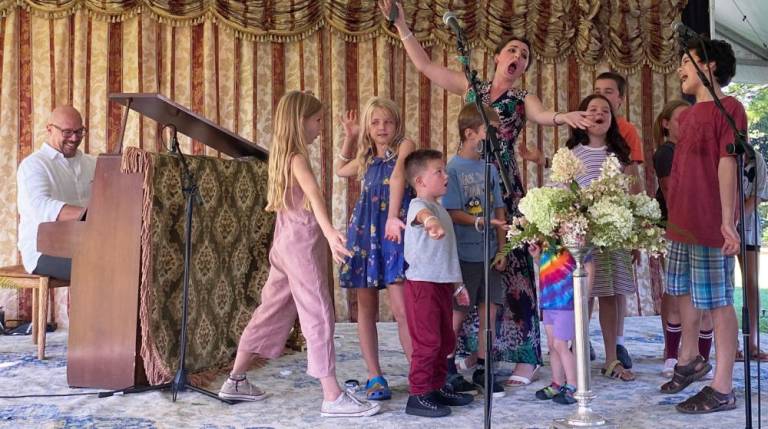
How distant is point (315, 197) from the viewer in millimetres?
2947

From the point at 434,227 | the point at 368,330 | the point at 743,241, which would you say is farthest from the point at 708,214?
the point at 368,330

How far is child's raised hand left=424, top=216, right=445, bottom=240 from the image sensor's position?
2.88m

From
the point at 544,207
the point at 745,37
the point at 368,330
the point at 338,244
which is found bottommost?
the point at 368,330

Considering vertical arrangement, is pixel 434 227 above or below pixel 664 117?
below

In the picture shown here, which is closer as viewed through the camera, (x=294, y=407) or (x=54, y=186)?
(x=294, y=407)

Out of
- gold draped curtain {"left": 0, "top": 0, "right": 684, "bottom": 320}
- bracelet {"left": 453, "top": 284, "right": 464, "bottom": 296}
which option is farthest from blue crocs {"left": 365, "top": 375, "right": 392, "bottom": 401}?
gold draped curtain {"left": 0, "top": 0, "right": 684, "bottom": 320}

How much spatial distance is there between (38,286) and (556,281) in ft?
9.01

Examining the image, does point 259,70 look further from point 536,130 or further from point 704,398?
point 704,398

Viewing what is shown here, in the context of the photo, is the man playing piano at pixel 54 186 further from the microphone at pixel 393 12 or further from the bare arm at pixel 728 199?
the bare arm at pixel 728 199

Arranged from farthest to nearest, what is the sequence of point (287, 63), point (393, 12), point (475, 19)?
point (475, 19), point (287, 63), point (393, 12)

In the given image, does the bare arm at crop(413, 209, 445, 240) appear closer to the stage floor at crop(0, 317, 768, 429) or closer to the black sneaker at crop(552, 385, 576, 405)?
the stage floor at crop(0, 317, 768, 429)

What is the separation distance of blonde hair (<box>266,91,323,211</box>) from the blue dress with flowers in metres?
0.36

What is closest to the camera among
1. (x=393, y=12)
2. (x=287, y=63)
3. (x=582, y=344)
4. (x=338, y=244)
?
Answer: (x=582, y=344)

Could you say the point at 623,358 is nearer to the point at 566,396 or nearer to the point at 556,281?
the point at 566,396
